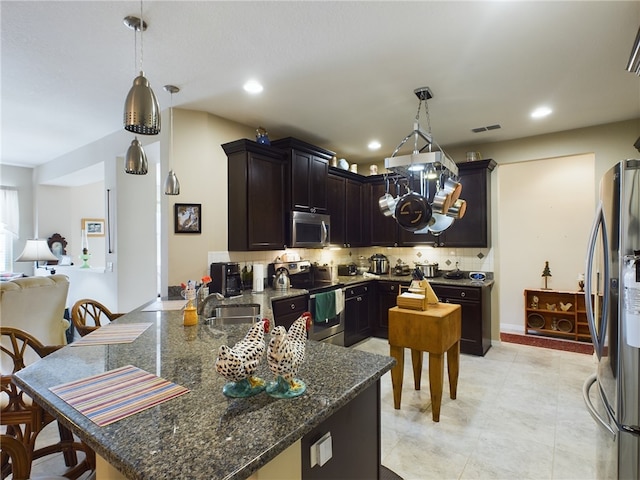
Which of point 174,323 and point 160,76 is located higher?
point 160,76

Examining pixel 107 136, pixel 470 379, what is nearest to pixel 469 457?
pixel 470 379

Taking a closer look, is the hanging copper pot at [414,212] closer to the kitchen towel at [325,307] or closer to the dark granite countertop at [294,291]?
the dark granite countertop at [294,291]

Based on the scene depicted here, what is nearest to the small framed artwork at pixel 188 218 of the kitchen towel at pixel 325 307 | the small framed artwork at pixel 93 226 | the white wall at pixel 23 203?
the kitchen towel at pixel 325 307

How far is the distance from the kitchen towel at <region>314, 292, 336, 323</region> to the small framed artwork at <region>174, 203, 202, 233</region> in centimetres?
150

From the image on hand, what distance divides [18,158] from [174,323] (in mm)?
5243

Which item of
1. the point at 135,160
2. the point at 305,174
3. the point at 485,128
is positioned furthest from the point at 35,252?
the point at 485,128

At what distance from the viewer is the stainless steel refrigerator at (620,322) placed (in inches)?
62.4

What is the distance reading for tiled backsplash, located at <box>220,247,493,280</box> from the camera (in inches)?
161

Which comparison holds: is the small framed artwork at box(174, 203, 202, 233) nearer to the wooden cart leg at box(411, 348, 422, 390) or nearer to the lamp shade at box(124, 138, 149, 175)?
the lamp shade at box(124, 138, 149, 175)

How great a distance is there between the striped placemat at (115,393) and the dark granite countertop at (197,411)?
3cm

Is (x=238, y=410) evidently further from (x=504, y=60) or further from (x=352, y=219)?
(x=352, y=219)

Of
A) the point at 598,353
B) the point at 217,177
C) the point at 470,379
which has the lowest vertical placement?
the point at 470,379

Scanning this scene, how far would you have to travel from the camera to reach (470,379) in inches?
135

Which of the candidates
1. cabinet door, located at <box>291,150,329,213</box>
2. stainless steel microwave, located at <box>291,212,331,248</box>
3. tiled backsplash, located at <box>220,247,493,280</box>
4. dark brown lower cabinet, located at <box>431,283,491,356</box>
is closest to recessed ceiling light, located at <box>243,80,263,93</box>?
cabinet door, located at <box>291,150,329,213</box>
